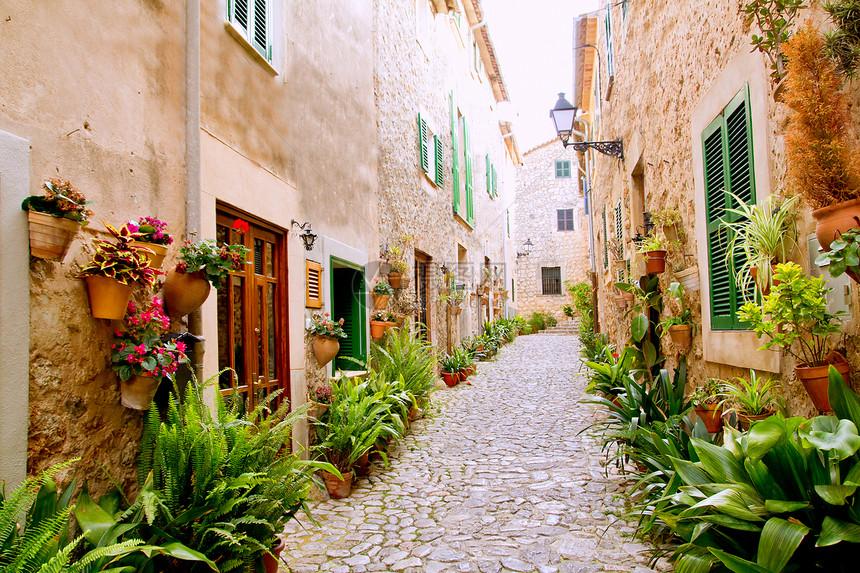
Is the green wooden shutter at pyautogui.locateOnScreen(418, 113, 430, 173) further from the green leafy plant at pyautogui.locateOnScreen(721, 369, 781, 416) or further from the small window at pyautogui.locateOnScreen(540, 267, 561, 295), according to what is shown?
the small window at pyautogui.locateOnScreen(540, 267, 561, 295)

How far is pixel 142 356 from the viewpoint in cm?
246

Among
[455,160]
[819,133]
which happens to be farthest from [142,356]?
[455,160]

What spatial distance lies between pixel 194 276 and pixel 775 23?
3027 mm

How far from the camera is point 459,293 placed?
11.4 meters

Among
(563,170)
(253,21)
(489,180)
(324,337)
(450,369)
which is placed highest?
(563,170)

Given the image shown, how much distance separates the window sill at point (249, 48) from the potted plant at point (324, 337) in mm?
2150

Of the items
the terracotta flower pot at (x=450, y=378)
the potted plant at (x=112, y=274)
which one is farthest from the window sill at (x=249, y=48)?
the terracotta flower pot at (x=450, y=378)

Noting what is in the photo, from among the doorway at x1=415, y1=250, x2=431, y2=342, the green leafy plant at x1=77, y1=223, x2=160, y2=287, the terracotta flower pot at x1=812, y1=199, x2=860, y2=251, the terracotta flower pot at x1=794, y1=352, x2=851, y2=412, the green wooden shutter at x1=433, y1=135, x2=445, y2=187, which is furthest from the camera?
the green wooden shutter at x1=433, y1=135, x2=445, y2=187

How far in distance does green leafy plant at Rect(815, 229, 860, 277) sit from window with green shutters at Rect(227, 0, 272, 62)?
3742 mm

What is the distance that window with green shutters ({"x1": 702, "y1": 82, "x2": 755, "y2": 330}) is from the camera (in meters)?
3.07

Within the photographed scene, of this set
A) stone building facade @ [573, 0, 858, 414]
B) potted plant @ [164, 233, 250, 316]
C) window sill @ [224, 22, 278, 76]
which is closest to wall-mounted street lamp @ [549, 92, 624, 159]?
stone building facade @ [573, 0, 858, 414]

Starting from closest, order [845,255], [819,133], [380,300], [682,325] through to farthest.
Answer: [845,255]
[819,133]
[682,325]
[380,300]

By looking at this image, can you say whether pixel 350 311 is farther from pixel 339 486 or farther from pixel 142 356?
pixel 142 356

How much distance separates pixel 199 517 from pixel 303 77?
3764 mm
